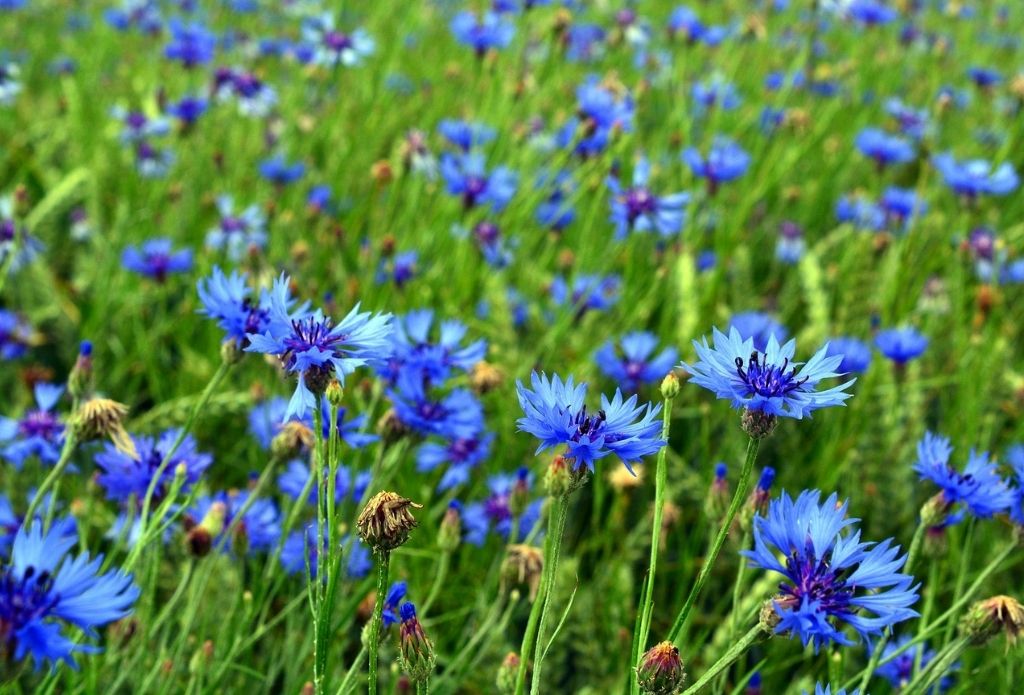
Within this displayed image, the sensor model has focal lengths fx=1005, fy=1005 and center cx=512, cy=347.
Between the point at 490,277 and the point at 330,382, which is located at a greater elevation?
the point at 490,277

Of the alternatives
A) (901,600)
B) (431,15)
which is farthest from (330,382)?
(431,15)

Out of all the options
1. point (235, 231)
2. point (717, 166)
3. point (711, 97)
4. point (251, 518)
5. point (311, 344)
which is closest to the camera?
point (311, 344)

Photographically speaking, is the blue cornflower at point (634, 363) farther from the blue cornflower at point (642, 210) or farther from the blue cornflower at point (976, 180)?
the blue cornflower at point (976, 180)

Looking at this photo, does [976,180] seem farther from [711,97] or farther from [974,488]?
[974,488]

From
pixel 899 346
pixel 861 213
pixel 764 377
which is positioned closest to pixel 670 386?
pixel 764 377

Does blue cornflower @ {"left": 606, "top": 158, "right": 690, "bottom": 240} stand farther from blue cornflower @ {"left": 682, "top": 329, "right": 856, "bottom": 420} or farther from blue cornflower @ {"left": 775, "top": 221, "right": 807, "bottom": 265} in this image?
blue cornflower @ {"left": 682, "top": 329, "right": 856, "bottom": 420}

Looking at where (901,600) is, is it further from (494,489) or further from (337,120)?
(337,120)

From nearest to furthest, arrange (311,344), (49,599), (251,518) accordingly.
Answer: (49,599)
(311,344)
(251,518)
